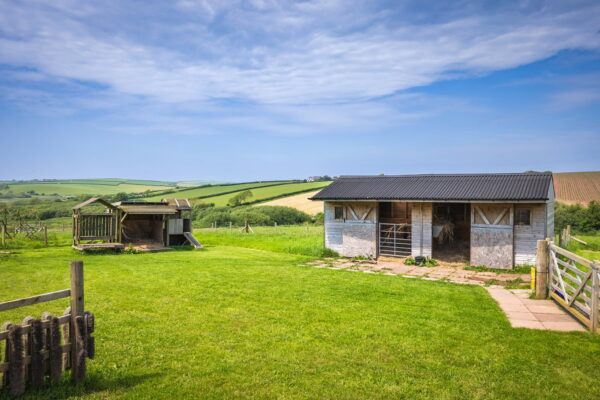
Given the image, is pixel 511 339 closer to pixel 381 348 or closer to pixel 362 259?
pixel 381 348

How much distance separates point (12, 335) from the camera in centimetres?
442

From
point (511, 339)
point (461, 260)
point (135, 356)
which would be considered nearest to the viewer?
point (135, 356)

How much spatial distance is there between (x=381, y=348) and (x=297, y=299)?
139 inches

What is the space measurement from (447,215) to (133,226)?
1715cm

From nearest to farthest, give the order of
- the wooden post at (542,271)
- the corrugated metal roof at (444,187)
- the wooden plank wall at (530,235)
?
the wooden post at (542,271)
the wooden plank wall at (530,235)
the corrugated metal roof at (444,187)

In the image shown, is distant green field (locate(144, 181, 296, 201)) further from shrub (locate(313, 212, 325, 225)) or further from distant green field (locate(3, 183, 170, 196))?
distant green field (locate(3, 183, 170, 196))

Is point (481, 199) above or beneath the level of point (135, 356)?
above

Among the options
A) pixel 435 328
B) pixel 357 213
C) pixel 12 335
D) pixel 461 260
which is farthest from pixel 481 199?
pixel 12 335

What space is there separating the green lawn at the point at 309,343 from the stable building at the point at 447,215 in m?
4.55

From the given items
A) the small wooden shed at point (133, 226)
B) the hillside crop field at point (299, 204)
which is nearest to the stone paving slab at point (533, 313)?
the small wooden shed at point (133, 226)

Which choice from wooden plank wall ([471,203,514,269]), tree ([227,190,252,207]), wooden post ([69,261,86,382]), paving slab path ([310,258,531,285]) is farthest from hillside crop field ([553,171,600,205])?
wooden post ([69,261,86,382])

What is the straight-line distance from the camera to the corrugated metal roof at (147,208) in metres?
20.3

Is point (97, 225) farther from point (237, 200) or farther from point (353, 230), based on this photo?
point (237, 200)

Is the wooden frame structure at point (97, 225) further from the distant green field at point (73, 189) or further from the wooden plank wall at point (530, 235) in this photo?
the distant green field at point (73, 189)
